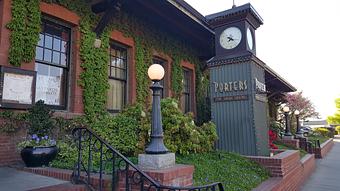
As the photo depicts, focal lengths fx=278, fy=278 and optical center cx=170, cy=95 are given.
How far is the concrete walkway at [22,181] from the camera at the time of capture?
3.30m

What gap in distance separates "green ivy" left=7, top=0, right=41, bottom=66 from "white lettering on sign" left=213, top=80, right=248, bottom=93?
14.4ft

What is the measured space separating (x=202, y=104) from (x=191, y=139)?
5.53 m

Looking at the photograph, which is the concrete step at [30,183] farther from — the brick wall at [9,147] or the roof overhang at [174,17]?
the roof overhang at [174,17]

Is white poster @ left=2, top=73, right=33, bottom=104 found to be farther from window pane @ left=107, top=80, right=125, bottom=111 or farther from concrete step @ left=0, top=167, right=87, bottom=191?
window pane @ left=107, top=80, right=125, bottom=111

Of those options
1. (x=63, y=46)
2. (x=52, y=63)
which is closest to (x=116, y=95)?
(x=63, y=46)

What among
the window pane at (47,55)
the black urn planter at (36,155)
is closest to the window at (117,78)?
the window pane at (47,55)

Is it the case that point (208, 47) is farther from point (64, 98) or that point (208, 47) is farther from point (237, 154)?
point (64, 98)

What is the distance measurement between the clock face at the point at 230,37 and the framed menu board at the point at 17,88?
15.6 feet

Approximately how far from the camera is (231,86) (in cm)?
708

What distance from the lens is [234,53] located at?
23.7 ft

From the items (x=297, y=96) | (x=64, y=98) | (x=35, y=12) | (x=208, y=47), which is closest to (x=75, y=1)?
(x=35, y=12)

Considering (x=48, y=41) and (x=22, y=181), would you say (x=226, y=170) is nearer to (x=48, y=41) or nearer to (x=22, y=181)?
(x=22, y=181)

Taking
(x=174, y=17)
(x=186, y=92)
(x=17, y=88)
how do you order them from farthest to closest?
(x=186, y=92)
(x=174, y=17)
(x=17, y=88)

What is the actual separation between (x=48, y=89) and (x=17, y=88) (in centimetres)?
88
